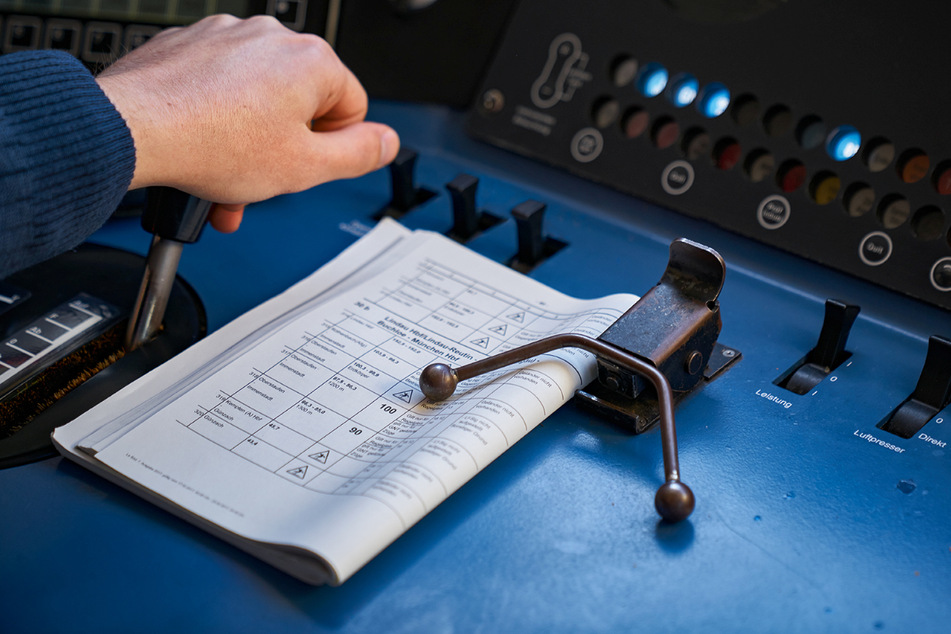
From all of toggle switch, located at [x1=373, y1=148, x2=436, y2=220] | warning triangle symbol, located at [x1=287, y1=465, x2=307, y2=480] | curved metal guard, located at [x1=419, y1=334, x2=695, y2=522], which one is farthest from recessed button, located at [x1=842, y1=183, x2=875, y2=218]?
warning triangle symbol, located at [x1=287, y1=465, x2=307, y2=480]

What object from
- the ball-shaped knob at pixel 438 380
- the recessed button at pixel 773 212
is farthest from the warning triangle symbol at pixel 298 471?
the recessed button at pixel 773 212

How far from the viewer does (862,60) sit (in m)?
0.84

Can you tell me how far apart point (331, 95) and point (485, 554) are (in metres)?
0.48

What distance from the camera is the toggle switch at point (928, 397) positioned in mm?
706

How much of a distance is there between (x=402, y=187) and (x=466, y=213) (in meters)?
0.10

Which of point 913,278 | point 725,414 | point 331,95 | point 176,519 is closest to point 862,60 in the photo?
point 913,278

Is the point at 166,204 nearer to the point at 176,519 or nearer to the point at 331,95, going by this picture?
the point at 331,95

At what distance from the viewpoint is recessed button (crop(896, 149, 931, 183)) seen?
0.83 m

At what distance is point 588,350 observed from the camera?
0.68m

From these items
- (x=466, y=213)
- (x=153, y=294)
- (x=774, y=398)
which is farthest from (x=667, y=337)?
(x=153, y=294)

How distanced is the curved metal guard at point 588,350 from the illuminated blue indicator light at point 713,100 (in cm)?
38

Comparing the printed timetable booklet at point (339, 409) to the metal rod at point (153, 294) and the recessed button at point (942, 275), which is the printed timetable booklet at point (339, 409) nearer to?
the metal rod at point (153, 294)

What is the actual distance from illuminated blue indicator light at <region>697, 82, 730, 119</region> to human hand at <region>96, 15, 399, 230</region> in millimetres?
346

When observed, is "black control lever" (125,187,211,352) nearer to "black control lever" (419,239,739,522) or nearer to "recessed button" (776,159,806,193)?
"black control lever" (419,239,739,522)
